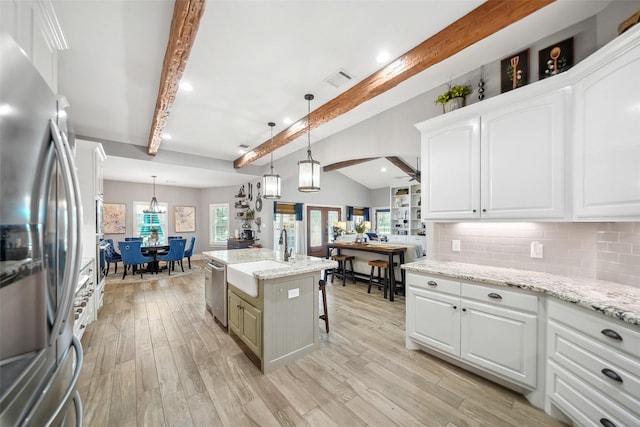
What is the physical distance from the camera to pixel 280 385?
6.87ft

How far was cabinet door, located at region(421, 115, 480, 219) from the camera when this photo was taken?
2326mm

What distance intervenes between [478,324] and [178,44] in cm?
334

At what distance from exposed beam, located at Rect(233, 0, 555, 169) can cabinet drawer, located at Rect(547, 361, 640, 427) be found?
240 cm

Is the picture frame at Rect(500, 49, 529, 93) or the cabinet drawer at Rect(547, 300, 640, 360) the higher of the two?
the picture frame at Rect(500, 49, 529, 93)

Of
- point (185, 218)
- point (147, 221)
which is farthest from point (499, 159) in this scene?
point (147, 221)

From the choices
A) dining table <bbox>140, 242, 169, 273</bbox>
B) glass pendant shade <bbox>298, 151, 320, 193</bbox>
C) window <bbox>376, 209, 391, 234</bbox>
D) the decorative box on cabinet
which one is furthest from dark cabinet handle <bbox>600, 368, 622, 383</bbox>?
window <bbox>376, 209, 391, 234</bbox>

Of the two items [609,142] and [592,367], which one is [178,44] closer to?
[609,142]

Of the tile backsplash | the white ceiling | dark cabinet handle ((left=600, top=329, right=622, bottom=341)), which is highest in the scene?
the white ceiling

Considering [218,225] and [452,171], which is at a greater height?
[452,171]

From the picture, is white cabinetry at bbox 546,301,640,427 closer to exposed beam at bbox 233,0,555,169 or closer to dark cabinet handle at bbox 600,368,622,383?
dark cabinet handle at bbox 600,368,622,383

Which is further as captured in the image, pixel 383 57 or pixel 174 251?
pixel 174 251

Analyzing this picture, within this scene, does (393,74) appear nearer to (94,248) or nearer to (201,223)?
(94,248)

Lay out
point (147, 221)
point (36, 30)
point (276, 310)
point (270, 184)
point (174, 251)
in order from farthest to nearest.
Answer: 1. point (147, 221)
2. point (174, 251)
3. point (270, 184)
4. point (276, 310)
5. point (36, 30)

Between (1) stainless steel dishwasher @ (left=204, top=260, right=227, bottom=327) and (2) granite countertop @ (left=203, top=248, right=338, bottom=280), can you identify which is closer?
(2) granite countertop @ (left=203, top=248, right=338, bottom=280)
